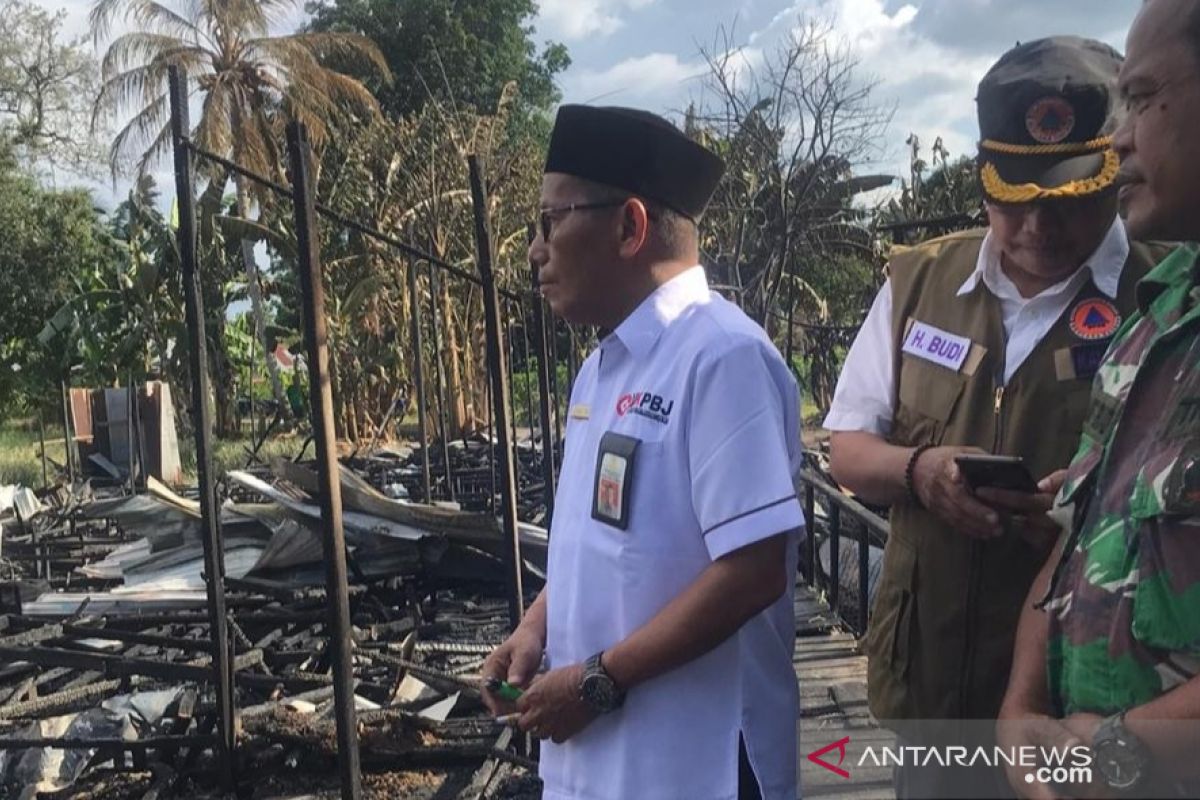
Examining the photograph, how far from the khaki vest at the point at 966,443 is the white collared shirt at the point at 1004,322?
1 centimetres

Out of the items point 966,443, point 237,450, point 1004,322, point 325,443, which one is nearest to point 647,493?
point 966,443

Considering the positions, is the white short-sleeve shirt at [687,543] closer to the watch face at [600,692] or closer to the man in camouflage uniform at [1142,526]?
the watch face at [600,692]

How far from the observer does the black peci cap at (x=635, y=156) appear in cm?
187

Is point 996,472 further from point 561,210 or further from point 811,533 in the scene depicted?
point 811,533

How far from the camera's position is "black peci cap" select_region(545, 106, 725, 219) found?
1.87m

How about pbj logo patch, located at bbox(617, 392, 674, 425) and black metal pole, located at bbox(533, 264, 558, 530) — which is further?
black metal pole, located at bbox(533, 264, 558, 530)

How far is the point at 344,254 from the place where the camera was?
19.9 metres

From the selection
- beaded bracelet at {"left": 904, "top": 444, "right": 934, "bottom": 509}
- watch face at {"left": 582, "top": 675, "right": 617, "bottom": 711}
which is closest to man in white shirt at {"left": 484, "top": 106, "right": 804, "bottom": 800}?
watch face at {"left": 582, "top": 675, "right": 617, "bottom": 711}

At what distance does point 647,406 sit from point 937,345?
54 cm

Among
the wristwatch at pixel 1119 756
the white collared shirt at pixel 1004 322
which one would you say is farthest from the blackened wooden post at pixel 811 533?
the wristwatch at pixel 1119 756

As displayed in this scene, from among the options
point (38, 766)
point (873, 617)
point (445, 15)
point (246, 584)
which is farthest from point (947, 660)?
point (445, 15)

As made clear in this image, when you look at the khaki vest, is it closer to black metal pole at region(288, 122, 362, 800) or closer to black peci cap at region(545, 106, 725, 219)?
black peci cap at region(545, 106, 725, 219)

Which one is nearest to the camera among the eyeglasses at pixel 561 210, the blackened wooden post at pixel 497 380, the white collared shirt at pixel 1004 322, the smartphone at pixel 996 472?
the smartphone at pixel 996 472

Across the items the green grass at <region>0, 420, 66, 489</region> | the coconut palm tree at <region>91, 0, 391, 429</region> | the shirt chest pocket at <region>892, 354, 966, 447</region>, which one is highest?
the coconut palm tree at <region>91, 0, 391, 429</region>
